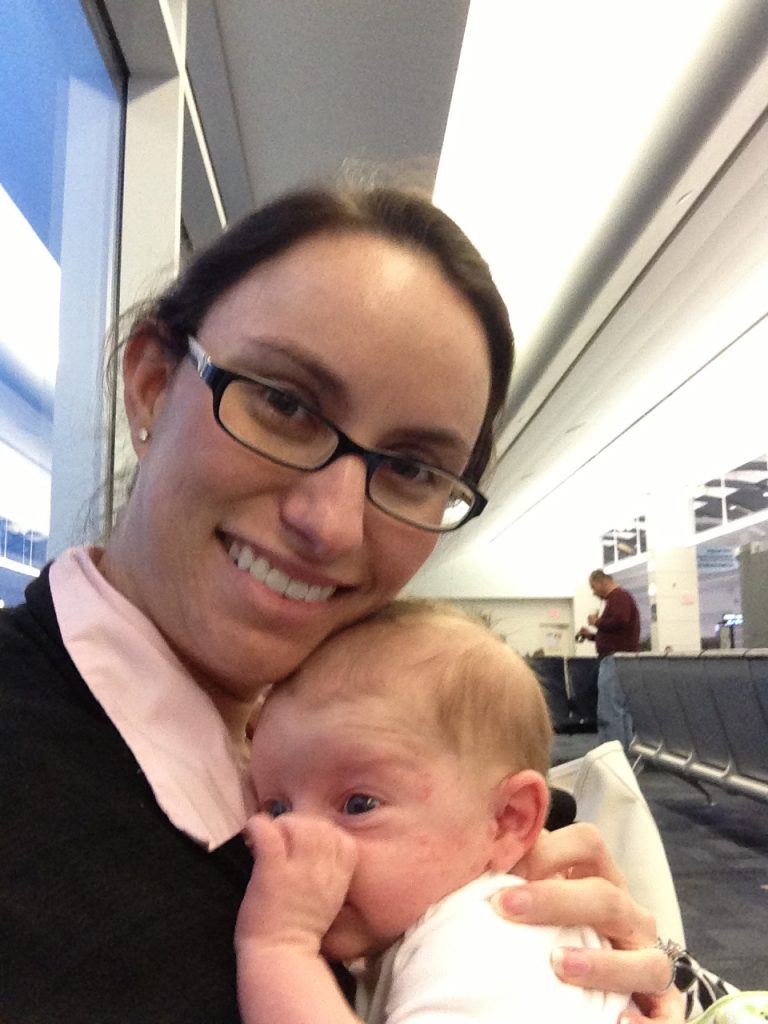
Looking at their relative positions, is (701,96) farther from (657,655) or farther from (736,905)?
(657,655)

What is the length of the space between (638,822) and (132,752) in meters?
0.81

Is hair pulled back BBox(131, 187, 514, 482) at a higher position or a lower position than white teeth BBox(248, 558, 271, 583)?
higher

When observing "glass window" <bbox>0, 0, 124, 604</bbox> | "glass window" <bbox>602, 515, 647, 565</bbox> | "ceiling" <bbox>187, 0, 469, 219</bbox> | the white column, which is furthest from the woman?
"glass window" <bbox>602, 515, 647, 565</bbox>

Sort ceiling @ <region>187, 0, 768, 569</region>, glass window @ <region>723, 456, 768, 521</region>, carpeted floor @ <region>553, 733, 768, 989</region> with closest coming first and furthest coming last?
ceiling @ <region>187, 0, 768, 569</region> < carpeted floor @ <region>553, 733, 768, 989</region> < glass window @ <region>723, 456, 768, 521</region>

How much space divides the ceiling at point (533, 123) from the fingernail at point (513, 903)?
35.3 inches

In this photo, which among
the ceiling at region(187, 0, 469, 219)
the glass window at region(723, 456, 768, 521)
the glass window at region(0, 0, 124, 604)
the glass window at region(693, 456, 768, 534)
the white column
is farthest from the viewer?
the white column

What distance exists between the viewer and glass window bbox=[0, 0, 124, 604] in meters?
1.73

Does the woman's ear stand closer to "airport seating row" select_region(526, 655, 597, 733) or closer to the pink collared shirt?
the pink collared shirt

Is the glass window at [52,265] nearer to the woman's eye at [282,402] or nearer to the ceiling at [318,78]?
the ceiling at [318,78]

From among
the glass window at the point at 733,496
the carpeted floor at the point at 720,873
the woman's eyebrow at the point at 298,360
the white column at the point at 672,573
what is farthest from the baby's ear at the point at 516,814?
the white column at the point at 672,573

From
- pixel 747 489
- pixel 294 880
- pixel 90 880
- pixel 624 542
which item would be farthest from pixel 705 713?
pixel 624 542

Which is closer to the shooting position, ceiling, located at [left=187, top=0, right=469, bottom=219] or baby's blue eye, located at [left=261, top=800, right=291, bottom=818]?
baby's blue eye, located at [left=261, top=800, right=291, bottom=818]

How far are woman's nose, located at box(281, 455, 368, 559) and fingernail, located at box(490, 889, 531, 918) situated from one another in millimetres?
359

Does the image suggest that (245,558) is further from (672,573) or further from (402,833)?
(672,573)
